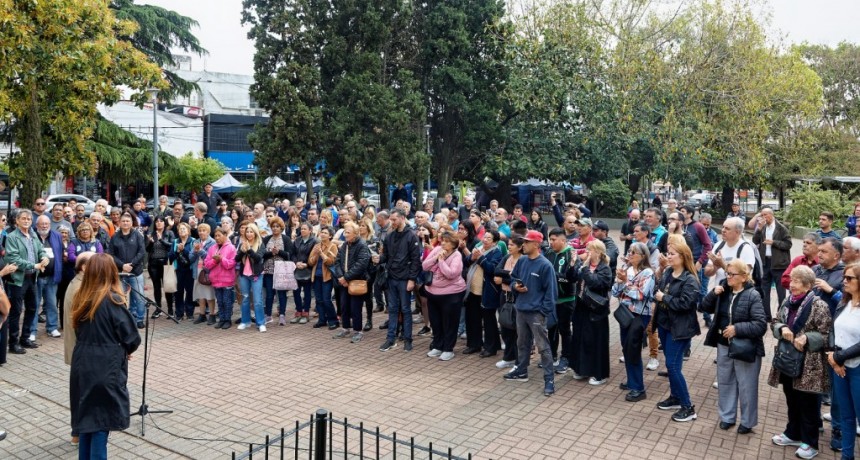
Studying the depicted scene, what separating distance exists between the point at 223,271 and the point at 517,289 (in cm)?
522

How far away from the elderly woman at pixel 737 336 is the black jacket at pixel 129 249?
27.2 feet

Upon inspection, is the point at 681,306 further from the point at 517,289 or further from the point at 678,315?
the point at 517,289

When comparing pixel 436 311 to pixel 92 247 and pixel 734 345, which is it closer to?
pixel 734 345

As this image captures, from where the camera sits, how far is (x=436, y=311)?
30.4ft

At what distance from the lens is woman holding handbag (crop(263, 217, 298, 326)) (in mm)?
10930

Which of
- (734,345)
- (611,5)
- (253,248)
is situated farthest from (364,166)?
(734,345)

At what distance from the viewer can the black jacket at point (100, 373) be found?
16.6 ft

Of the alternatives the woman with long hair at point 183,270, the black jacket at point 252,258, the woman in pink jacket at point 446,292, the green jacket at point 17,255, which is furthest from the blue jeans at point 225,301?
the woman in pink jacket at point 446,292

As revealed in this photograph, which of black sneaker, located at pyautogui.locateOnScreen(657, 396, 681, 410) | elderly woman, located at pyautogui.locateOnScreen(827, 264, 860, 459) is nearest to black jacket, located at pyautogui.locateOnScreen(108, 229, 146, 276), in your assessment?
black sneaker, located at pyautogui.locateOnScreen(657, 396, 681, 410)

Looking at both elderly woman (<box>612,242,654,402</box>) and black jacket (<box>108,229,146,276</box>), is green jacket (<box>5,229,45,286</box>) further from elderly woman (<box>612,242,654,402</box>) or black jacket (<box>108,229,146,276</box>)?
elderly woman (<box>612,242,654,402</box>)

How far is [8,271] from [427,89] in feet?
65.1

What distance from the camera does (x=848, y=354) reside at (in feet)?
17.5

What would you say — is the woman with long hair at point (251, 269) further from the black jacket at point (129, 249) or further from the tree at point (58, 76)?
the tree at point (58, 76)

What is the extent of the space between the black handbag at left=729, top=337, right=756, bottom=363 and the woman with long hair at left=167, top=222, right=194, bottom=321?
8.55 m
